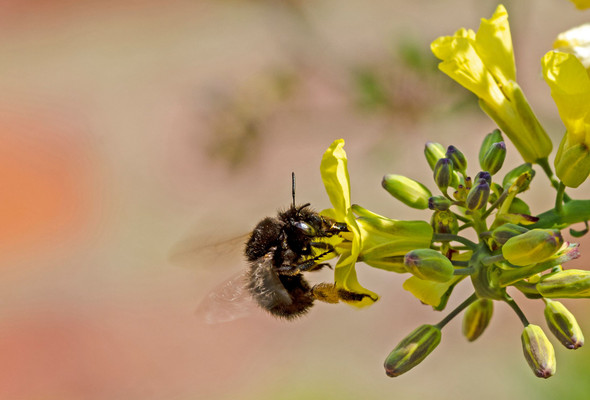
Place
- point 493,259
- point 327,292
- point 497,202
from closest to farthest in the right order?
1. point 493,259
2. point 497,202
3. point 327,292

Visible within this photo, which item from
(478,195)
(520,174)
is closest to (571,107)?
A: (520,174)

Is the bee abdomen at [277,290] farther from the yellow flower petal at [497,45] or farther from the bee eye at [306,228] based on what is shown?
the yellow flower petal at [497,45]

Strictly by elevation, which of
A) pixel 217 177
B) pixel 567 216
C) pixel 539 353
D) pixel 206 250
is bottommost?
pixel 539 353

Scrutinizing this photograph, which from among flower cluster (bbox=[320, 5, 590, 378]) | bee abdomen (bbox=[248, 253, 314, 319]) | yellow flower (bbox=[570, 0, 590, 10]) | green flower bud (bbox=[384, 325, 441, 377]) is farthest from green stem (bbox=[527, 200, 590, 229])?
bee abdomen (bbox=[248, 253, 314, 319])

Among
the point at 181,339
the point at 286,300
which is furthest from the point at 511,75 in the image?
the point at 181,339

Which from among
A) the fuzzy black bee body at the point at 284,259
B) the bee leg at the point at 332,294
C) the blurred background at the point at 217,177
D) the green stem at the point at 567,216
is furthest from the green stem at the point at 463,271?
the blurred background at the point at 217,177

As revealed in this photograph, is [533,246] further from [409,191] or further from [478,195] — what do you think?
[409,191]

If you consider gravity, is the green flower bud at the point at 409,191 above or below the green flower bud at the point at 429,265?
above
